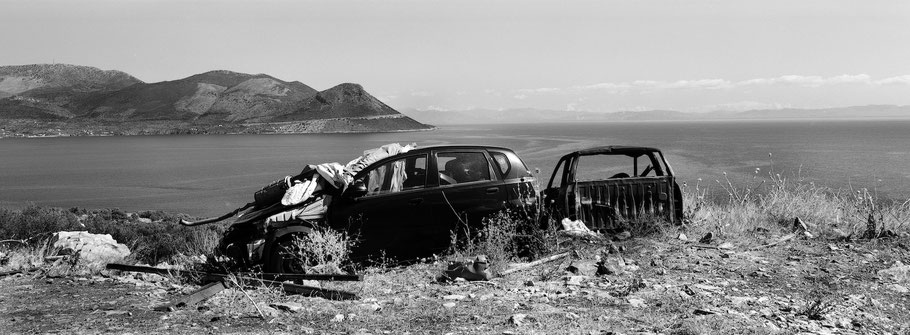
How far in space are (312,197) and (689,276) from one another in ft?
15.9

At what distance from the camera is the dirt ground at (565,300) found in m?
5.98

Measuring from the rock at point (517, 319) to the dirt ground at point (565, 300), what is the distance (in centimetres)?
1

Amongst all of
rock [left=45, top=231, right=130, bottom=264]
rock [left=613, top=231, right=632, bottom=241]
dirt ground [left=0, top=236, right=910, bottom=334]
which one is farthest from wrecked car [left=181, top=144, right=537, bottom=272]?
rock [left=45, top=231, right=130, bottom=264]

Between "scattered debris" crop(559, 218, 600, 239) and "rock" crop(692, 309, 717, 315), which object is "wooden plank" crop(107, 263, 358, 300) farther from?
"scattered debris" crop(559, 218, 600, 239)

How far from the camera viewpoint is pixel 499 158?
9211 mm

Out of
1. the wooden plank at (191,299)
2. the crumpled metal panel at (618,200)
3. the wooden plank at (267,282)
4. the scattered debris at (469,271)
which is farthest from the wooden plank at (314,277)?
the crumpled metal panel at (618,200)

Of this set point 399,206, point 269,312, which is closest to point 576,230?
point 399,206

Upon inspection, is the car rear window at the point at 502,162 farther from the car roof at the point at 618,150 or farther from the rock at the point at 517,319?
the rock at the point at 517,319

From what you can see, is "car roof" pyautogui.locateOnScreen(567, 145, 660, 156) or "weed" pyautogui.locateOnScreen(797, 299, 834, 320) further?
"car roof" pyautogui.locateOnScreen(567, 145, 660, 156)

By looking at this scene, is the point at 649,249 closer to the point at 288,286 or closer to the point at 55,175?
the point at 288,286

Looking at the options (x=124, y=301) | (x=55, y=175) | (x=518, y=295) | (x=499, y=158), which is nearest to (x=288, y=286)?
(x=124, y=301)

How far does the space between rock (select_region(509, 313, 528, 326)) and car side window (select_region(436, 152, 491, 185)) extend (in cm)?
316

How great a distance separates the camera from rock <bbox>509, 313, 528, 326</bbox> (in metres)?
5.96

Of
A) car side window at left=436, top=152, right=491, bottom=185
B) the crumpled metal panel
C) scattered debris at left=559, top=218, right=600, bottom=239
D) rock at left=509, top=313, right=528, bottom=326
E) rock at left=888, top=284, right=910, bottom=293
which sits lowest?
rock at left=888, top=284, right=910, bottom=293
